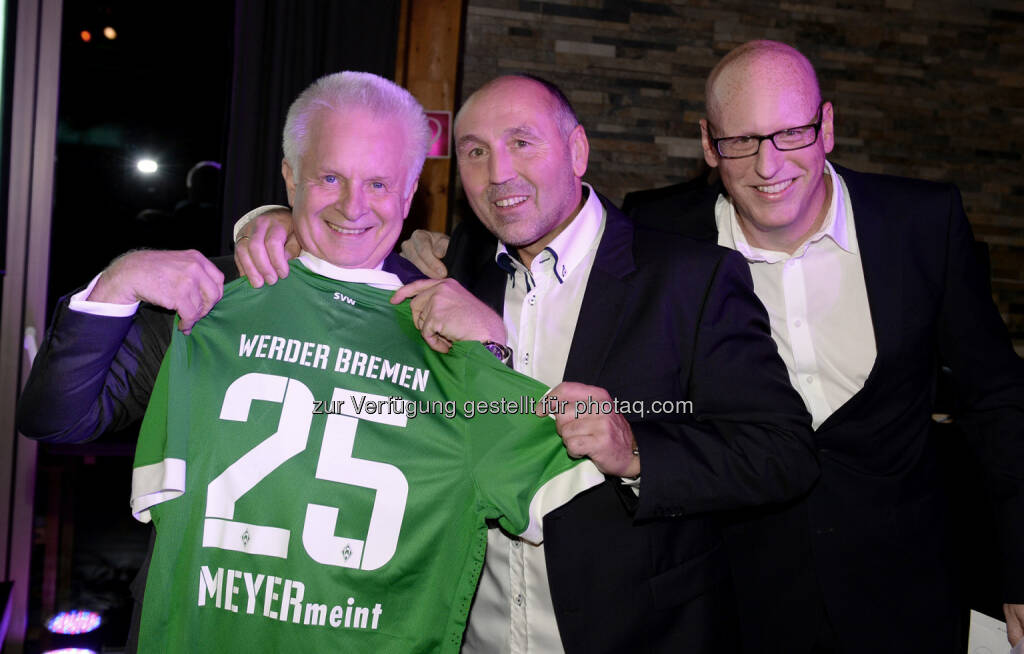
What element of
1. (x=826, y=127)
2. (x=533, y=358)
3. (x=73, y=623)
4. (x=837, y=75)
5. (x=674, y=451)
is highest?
(x=837, y=75)

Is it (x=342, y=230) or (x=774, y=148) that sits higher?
(x=774, y=148)

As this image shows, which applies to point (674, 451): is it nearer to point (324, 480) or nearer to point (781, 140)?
point (324, 480)

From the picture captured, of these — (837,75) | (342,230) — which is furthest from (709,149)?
(837,75)

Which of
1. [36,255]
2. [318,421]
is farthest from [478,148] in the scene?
[36,255]

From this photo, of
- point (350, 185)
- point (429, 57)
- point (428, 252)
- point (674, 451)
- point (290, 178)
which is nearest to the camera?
point (674, 451)

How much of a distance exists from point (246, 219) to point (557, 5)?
2685 mm

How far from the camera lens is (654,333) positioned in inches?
67.7

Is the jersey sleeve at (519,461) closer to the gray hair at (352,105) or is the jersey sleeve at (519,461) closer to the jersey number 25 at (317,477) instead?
the jersey number 25 at (317,477)

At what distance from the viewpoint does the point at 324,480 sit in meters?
1.58

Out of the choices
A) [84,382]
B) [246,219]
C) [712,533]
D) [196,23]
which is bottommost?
[712,533]

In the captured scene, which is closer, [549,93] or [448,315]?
[448,315]

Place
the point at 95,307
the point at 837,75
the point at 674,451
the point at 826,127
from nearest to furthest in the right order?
1. the point at 95,307
2. the point at 674,451
3. the point at 826,127
4. the point at 837,75

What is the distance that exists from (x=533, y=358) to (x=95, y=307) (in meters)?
0.89

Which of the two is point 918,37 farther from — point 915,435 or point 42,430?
point 42,430
